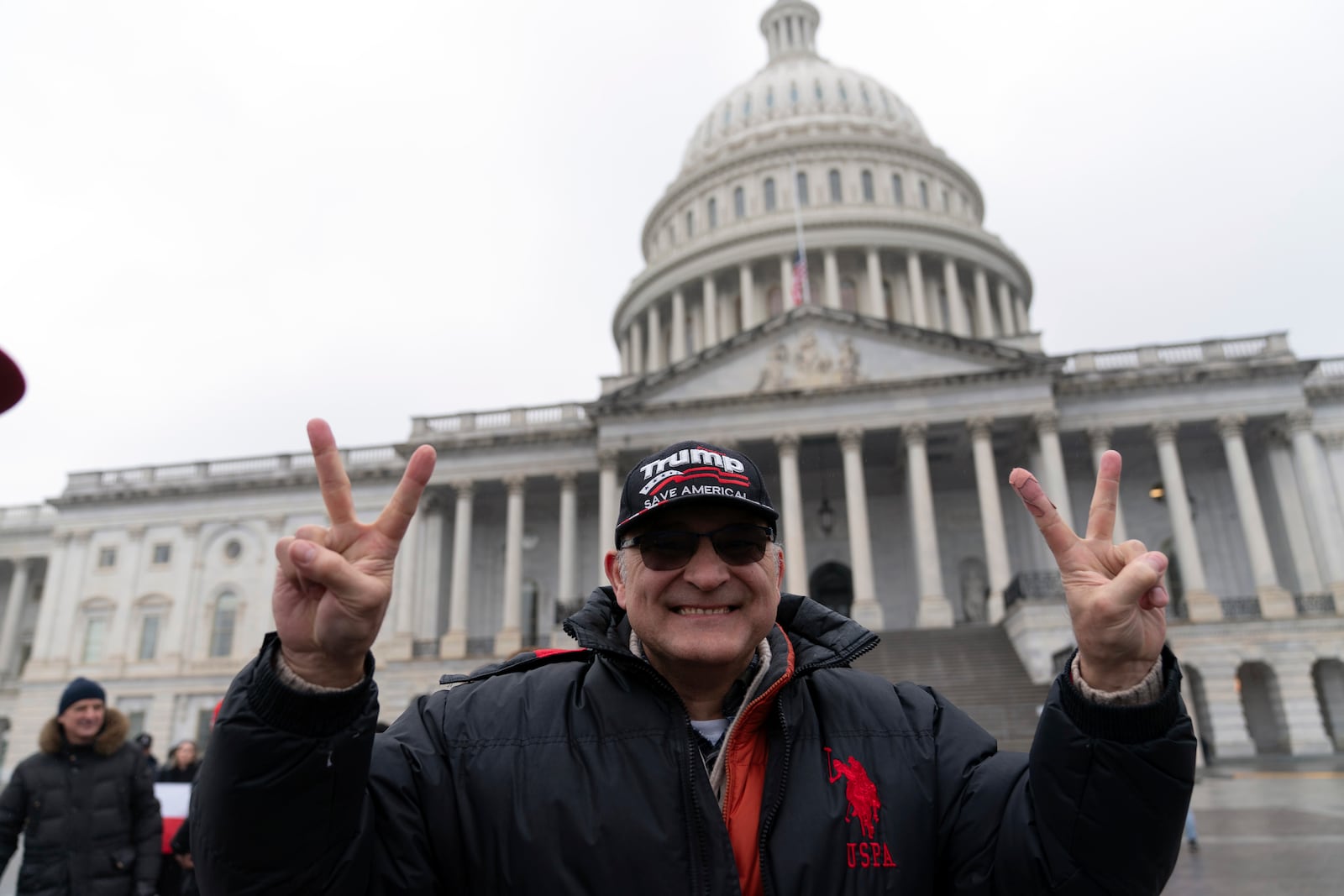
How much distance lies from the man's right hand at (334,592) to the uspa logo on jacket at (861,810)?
1.38 metres

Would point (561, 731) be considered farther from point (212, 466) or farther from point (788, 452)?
point (212, 466)

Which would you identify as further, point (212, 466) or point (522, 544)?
point (212, 466)

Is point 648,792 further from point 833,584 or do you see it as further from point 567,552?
point 833,584

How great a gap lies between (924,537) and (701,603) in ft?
106

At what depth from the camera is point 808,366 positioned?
36000 mm

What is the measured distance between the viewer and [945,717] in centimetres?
295

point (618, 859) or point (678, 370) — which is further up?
point (678, 370)

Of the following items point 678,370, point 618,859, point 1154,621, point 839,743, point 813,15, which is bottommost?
point 618,859

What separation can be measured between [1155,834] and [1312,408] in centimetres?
4140

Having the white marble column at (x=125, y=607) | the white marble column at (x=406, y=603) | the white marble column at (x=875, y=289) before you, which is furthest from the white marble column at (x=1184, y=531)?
the white marble column at (x=125, y=607)

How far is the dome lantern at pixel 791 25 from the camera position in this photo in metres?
72.4

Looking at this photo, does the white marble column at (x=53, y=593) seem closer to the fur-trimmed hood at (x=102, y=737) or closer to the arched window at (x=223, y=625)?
the arched window at (x=223, y=625)

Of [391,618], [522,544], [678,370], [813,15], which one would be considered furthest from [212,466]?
[813,15]

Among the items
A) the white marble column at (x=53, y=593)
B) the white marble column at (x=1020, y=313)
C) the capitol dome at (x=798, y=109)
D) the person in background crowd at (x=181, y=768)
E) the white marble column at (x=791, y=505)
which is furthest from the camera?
the capitol dome at (x=798, y=109)
